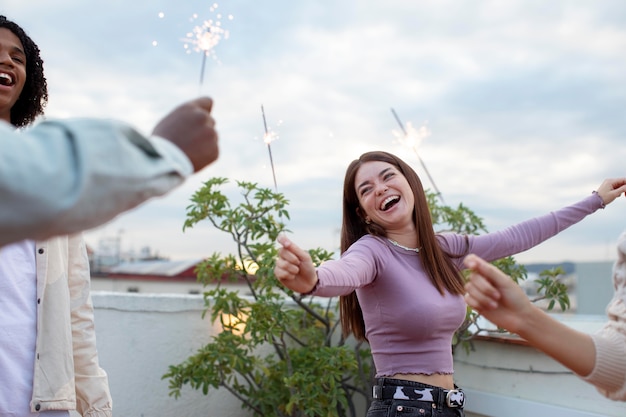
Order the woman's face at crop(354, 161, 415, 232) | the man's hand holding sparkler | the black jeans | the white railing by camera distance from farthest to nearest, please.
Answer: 1. the white railing
2. the woman's face at crop(354, 161, 415, 232)
3. the black jeans
4. the man's hand holding sparkler

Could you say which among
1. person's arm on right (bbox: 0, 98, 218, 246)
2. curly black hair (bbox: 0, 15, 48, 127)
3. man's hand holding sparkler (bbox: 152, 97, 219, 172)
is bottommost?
person's arm on right (bbox: 0, 98, 218, 246)

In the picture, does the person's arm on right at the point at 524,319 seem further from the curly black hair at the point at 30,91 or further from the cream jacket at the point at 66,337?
the curly black hair at the point at 30,91

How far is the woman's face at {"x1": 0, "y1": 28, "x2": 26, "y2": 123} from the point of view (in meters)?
1.87

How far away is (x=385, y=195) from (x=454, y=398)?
678 mm

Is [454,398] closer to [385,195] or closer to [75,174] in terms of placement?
[385,195]

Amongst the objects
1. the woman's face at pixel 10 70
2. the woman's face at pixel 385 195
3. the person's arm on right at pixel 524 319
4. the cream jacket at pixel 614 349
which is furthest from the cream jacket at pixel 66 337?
the cream jacket at pixel 614 349

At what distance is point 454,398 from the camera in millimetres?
2031

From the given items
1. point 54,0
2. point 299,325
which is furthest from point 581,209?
point 299,325

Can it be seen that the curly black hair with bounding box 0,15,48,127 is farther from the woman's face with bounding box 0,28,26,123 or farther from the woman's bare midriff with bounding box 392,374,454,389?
the woman's bare midriff with bounding box 392,374,454,389

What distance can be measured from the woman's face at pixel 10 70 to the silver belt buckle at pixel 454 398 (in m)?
1.54

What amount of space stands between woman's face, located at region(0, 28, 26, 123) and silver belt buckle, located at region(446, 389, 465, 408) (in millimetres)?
1542

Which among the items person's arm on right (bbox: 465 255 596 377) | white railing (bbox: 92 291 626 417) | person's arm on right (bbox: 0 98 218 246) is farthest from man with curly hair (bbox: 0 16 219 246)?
white railing (bbox: 92 291 626 417)

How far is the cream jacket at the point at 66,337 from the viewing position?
70.4 inches

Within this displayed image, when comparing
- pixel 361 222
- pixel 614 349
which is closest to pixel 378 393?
pixel 361 222
